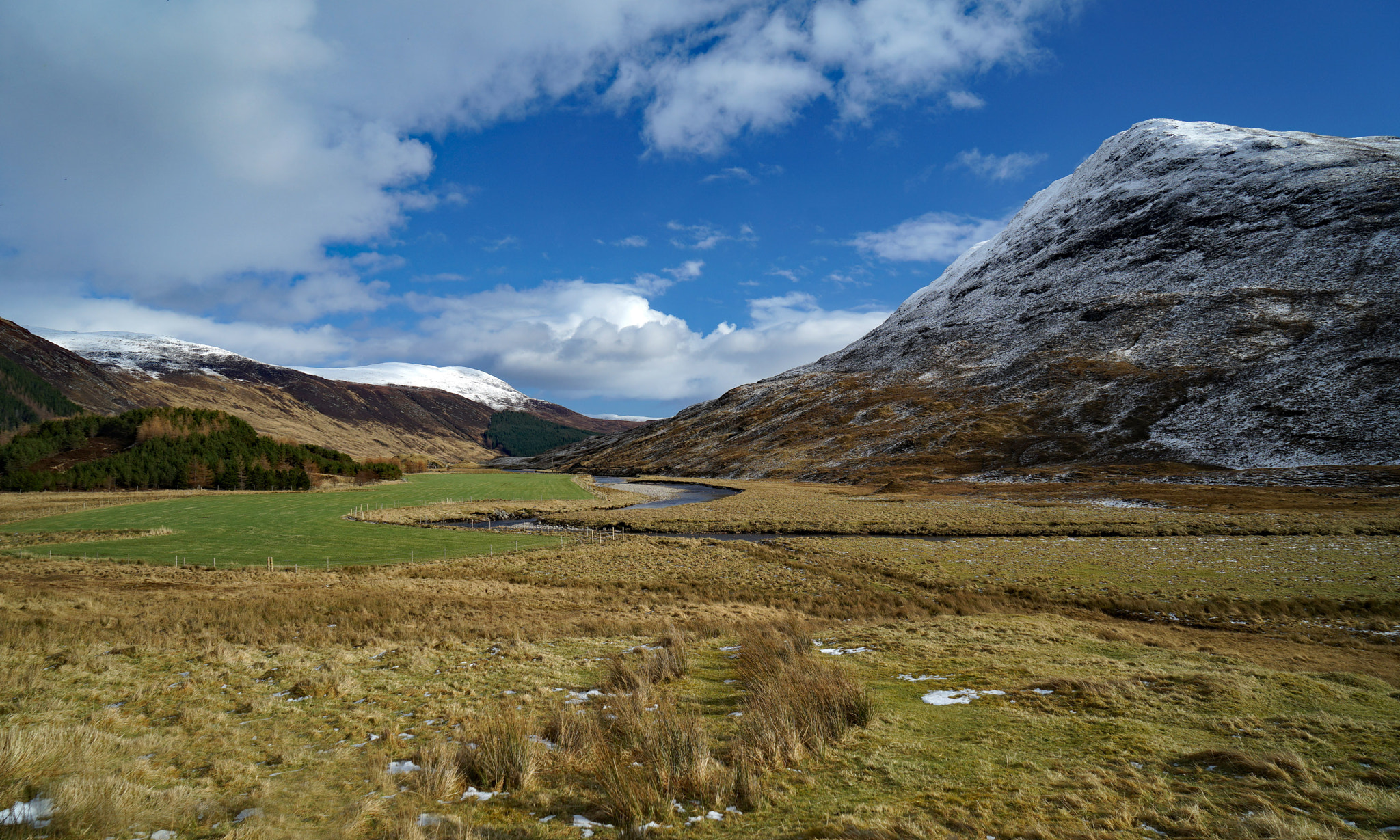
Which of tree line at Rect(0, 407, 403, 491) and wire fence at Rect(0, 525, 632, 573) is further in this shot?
tree line at Rect(0, 407, 403, 491)

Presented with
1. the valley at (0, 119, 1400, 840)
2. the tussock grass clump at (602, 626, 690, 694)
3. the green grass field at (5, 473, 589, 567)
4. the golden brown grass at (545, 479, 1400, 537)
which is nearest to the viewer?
the valley at (0, 119, 1400, 840)

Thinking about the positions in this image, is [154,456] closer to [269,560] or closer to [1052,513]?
[269,560]

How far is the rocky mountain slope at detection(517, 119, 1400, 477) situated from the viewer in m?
99.2

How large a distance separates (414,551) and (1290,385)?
13929 centimetres

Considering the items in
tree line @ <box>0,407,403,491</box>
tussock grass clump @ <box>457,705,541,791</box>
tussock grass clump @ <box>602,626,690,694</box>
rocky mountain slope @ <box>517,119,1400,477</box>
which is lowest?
tussock grass clump @ <box>602,626,690,694</box>

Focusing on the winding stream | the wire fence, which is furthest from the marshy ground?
the winding stream

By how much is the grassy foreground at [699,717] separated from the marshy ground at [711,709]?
0.06 m

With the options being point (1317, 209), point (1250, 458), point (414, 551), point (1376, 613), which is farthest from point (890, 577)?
point (1317, 209)

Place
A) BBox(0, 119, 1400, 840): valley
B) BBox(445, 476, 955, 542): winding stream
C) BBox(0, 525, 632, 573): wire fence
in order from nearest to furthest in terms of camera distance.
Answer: BBox(0, 119, 1400, 840): valley
BBox(0, 525, 632, 573): wire fence
BBox(445, 476, 955, 542): winding stream

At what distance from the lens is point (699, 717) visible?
1116 centimetres

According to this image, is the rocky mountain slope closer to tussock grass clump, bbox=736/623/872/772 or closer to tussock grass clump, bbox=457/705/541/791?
tussock grass clump, bbox=736/623/872/772

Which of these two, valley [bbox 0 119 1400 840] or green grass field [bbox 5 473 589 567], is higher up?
valley [bbox 0 119 1400 840]

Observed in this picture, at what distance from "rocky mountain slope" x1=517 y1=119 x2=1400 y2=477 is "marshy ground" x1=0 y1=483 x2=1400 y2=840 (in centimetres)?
9190

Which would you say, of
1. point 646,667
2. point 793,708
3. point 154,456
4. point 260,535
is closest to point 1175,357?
point 646,667
